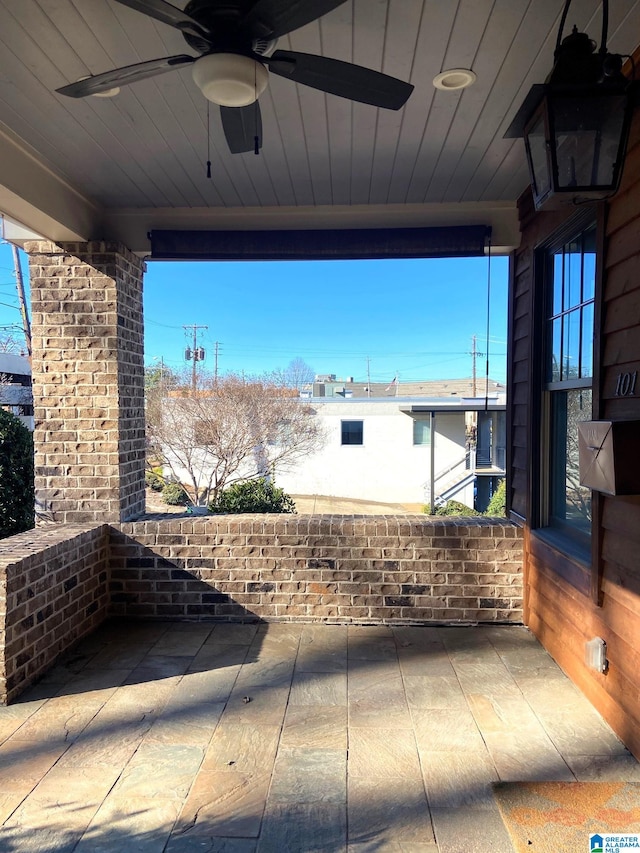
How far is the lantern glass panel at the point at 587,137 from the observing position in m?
1.58

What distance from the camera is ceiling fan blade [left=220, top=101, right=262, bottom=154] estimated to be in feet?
6.24

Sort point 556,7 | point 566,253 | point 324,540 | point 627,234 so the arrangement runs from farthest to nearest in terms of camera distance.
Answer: point 324,540, point 566,253, point 627,234, point 556,7

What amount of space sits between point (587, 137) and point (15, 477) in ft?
15.6

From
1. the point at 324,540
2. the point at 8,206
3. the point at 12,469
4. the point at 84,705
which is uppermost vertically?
the point at 8,206

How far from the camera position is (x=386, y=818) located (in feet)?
5.71

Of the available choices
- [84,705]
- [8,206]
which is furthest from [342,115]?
[84,705]

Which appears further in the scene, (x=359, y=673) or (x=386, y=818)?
(x=359, y=673)

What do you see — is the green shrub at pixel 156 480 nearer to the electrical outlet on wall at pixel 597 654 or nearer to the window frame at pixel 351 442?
the window frame at pixel 351 442

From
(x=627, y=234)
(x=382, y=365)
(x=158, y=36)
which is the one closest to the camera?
(x=158, y=36)

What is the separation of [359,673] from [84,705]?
1.30 m

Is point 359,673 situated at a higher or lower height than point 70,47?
lower

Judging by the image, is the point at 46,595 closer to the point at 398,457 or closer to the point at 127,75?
the point at 127,75

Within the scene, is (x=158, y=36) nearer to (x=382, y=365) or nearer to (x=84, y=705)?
(x=84, y=705)

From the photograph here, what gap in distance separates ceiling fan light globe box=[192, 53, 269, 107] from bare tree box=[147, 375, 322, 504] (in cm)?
823
